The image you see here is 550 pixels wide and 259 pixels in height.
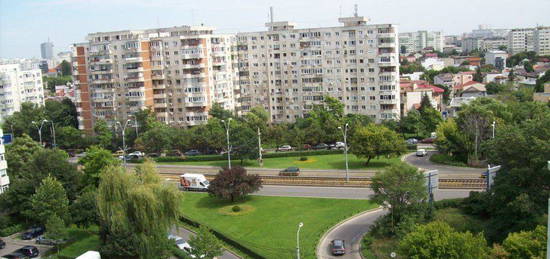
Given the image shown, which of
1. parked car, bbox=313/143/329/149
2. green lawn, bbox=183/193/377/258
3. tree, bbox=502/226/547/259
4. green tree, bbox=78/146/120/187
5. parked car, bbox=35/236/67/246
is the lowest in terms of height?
parked car, bbox=35/236/67/246

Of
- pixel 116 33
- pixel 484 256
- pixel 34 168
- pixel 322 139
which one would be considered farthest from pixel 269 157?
pixel 484 256

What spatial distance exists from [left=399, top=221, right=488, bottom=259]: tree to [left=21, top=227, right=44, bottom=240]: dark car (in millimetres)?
31476

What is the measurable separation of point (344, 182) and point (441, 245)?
86.0 ft

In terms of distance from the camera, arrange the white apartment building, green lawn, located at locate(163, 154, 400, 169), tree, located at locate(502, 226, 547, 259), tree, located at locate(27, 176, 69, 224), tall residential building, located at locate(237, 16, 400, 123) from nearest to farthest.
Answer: tree, located at locate(502, 226, 547, 259), tree, located at locate(27, 176, 69, 224), green lawn, located at locate(163, 154, 400, 169), tall residential building, located at locate(237, 16, 400, 123), the white apartment building

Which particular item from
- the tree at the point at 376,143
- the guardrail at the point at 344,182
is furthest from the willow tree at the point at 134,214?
the tree at the point at 376,143

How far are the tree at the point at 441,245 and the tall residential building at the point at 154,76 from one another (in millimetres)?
61417

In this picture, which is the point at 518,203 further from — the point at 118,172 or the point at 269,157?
the point at 269,157

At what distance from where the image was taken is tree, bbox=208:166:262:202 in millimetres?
50688

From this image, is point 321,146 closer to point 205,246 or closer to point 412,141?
point 412,141

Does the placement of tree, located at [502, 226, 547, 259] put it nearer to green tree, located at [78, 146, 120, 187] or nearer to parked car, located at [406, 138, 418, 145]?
green tree, located at [78, 146, 120, 187]

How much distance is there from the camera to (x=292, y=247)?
39.6 m

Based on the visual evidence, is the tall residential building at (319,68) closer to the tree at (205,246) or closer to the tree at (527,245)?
the tree at (205,246)

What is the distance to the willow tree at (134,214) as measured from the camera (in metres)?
38.8

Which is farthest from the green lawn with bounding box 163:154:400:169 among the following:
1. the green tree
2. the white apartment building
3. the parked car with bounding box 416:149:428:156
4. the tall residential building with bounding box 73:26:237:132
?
the white apartment building
